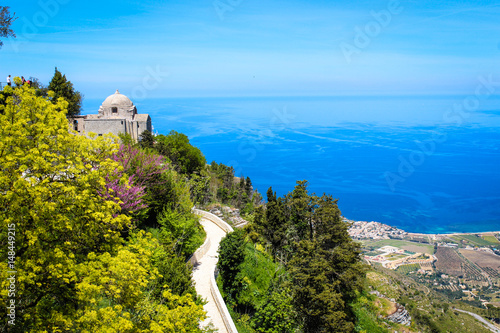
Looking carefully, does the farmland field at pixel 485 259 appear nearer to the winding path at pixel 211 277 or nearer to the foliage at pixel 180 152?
the foliage at pixel 180 152

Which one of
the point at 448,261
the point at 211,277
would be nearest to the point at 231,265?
the point at 211,277

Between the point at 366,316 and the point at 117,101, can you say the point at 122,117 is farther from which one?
the point at 366,316

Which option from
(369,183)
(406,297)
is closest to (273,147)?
(369,183)

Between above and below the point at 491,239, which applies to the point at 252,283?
below

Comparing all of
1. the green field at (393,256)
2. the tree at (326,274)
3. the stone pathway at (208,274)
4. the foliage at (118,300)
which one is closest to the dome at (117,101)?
the stone pathway at (208,274)

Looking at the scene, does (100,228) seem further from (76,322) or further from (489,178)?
(489,178)

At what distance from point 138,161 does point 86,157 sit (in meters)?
9.69

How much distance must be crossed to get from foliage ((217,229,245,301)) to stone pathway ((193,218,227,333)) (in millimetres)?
943

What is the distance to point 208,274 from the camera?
16.4m

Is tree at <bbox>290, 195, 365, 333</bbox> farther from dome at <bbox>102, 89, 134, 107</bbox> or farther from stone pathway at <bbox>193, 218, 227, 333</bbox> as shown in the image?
dome at <bbox>102, 89, 134, 107</bbox>

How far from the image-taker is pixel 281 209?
20375 mm

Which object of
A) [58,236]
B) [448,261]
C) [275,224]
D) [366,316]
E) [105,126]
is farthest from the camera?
[448,261]

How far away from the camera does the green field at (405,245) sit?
6466 centimetres

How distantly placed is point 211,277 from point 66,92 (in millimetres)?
22804
